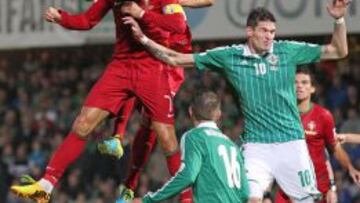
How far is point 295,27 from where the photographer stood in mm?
16703

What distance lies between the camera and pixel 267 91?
9.37 meters

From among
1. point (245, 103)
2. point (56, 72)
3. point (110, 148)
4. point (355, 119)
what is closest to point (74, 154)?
point (110, 148)

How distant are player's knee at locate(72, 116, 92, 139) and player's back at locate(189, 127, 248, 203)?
193 centimetres

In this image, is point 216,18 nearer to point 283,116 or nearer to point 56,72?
point 56,72

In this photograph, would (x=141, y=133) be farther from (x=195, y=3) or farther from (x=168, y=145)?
(x=195, y=3)

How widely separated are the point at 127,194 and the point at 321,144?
179 cm

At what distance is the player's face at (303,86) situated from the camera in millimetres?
10516

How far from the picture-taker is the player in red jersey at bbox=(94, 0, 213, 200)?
10477 millimetres

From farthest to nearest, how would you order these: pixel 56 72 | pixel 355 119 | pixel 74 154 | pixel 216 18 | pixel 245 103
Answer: pixel 56 72
pixel 216 18
pixel 355 119
pixel 74 154
pixel 245 103

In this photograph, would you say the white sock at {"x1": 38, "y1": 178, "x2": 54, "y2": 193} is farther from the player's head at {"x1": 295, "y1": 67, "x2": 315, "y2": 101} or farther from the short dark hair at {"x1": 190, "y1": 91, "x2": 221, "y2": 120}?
the player's head at {"x1": 295, "y1": 67, "x2": 315, "y2": 101}

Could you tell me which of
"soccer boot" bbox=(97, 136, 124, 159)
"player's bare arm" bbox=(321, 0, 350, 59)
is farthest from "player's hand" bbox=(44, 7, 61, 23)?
"player's bare arm" bbox=(321, 0, 350, 59)

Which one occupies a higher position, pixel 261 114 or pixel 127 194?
pixel 261 114

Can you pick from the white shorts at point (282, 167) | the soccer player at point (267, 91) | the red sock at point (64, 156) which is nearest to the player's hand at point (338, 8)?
the soccer player at point (267, 91)

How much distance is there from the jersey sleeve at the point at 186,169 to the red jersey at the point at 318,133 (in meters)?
2.46
